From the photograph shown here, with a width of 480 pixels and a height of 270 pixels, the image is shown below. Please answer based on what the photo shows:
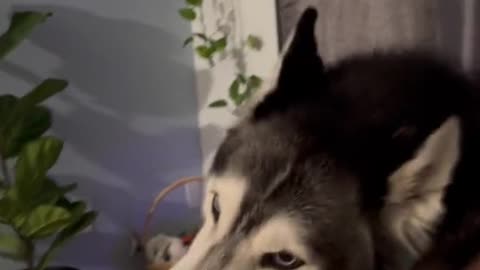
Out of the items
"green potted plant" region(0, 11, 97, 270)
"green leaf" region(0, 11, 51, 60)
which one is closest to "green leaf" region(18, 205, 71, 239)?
"green potted plant" region(0, 11, 97, 270)

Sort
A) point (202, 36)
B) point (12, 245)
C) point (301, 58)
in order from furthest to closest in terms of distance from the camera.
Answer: point (202, 36)
point (12, 245)
point (301, 58)

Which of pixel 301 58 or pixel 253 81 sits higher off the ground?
pixel 301 58

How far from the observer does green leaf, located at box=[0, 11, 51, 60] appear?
5.42 feet

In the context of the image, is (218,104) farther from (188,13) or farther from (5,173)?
(5,173)

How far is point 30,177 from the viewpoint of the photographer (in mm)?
1609

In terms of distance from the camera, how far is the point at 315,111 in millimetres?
867

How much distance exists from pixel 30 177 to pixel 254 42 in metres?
0.68

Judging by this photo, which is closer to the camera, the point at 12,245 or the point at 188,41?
the point at 12,245

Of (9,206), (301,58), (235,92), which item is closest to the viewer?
(301,58)

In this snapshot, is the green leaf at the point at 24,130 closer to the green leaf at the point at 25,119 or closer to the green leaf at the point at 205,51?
the green leaf at the point at 25,119

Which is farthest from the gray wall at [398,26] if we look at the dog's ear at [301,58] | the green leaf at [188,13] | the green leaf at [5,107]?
the green leaf at [5,107]

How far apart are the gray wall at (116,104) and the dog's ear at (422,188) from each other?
1.37 m

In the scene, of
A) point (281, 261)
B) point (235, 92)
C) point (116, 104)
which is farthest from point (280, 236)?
point (116, 104)

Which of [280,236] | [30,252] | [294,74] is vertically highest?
[294,74]
